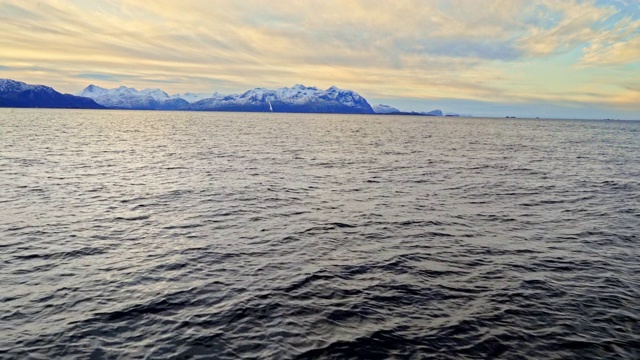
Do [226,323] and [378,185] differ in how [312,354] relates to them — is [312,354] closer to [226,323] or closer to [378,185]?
[226,323]

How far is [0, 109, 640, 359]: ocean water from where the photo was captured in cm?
1371

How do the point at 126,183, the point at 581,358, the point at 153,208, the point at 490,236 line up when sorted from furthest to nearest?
the point at 126,183, the point at 153,208, the point at 490,236, the point at 581,358

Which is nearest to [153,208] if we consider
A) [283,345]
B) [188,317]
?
[188,317]

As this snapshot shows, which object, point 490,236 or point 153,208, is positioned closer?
point 490,236

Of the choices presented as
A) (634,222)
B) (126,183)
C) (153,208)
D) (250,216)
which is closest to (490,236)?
(634,222)

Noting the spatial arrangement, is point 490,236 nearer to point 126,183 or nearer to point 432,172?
point 432,172

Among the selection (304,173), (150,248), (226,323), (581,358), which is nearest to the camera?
(581,358)

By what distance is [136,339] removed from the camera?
1358 centimetres

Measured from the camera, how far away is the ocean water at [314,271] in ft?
45.0

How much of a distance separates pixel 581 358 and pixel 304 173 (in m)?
40.4

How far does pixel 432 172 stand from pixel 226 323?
43.9 metres

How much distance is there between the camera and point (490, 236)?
2584 cm

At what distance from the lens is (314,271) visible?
776 inches

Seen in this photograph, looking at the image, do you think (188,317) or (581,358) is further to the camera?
(188,317)
